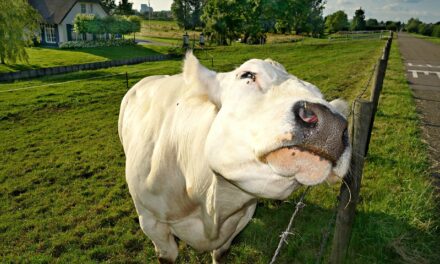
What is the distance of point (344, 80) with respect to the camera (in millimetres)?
14055

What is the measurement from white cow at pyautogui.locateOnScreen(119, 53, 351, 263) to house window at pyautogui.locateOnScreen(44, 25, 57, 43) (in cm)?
4262

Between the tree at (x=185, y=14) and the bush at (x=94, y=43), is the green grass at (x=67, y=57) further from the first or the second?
the tree at (x=185, y=14)

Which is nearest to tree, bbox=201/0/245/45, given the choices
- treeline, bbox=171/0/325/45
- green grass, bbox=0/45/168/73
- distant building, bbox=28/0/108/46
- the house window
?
treeline, bbox=171/0/325/45

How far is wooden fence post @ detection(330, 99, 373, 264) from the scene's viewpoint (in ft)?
9.52

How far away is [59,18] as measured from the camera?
132 ft

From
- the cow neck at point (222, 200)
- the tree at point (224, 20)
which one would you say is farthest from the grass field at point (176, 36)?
the cow neck at point (222, 200)

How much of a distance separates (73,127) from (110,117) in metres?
1.15

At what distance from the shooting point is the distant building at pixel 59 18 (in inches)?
1581

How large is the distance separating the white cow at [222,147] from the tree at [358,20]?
4059 inches

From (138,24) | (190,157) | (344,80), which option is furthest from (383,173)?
(138,24)

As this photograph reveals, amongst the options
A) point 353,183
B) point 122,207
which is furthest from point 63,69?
point 353,183

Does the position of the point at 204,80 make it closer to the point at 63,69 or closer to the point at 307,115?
the point at 307,115

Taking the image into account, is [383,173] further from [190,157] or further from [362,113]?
[190,157]

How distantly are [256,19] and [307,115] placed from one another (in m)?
43.5
